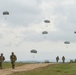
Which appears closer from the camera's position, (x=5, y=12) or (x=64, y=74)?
(x=64, y=74)

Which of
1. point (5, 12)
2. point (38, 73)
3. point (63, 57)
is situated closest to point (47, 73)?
point (38, 73)

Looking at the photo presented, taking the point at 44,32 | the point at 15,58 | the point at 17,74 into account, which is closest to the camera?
the point at 17,74

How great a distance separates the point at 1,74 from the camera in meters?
39.2

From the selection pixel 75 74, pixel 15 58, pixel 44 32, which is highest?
Result: pixel 44 32

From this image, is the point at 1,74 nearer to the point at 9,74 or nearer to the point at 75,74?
the point at 9,74

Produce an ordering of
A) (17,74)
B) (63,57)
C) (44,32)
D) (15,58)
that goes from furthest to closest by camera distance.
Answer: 1. (63,57)
2. (44,32)
3. (15,58)
4. (17,74)

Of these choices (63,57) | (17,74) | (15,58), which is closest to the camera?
(17,74)

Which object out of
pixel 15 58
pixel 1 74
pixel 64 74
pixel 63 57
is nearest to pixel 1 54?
pixel 15 58

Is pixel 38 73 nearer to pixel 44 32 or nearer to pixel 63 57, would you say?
pixel 44 32

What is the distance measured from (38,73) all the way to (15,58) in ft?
30.8

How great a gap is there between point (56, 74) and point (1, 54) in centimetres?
1300

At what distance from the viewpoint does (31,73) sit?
39.5m

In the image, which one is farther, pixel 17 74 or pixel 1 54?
pixel 1 54

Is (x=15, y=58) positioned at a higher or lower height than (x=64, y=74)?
higher
